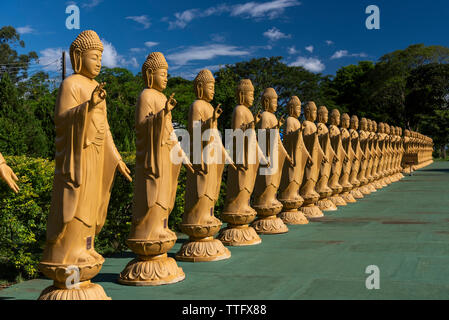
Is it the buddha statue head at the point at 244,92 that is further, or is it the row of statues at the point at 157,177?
the buddha statue head at the point at 244,92

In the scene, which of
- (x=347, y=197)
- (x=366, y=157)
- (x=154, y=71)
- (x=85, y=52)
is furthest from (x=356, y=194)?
(x=85, y=52)

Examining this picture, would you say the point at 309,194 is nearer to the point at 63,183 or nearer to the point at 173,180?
the point at 173,180

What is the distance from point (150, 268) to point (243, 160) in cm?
272

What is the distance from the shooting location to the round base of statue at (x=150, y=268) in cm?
524

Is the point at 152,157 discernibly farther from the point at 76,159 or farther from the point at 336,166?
the point at 336,166

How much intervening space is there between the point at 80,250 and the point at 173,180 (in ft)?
5.30

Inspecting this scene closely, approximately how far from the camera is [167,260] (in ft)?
18.0

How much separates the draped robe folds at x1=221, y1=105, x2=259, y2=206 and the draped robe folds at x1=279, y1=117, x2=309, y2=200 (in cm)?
199

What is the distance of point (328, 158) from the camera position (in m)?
11.5

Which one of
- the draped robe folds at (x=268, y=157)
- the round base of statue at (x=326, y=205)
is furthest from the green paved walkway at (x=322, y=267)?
the round base of statue at (x=326, y=205)

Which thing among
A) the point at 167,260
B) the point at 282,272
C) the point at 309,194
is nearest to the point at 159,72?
the point at 167,260

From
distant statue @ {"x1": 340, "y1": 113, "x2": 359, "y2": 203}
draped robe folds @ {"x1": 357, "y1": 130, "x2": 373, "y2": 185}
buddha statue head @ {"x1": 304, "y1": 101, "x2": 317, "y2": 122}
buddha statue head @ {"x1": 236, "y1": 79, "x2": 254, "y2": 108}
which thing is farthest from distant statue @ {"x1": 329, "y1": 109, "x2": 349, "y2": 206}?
buddha statue head @ {"x1": 236, "y1": 79, "x2": 254, "y2": 108}

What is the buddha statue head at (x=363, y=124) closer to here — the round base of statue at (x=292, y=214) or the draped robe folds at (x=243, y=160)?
the round base of statue at (x=292, y=214)

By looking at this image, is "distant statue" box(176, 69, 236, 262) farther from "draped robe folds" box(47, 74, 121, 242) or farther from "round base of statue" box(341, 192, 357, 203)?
"round base of statue" box(341, 192, 357, 203)
